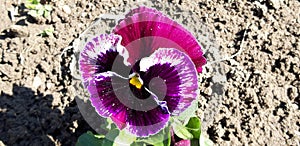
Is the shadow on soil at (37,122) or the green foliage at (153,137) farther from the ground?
the green foliage at (153,137)

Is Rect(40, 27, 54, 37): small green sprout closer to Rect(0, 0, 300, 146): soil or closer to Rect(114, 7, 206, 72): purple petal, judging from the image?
Rect(0, 0, 300, 146): soil

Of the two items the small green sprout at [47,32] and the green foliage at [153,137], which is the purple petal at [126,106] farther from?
the small green sprout at [47,32]

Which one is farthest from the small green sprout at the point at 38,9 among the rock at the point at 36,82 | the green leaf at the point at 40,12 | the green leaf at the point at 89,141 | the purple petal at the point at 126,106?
the purple petal at the point at 126,106

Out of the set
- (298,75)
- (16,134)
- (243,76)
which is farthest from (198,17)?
(16,134)

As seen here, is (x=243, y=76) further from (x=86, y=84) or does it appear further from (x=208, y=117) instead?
(x=86, y=84)

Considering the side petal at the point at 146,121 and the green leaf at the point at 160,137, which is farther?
the green leaf at the point at 160,137

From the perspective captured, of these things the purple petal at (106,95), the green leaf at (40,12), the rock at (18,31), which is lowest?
the purple petal at (106,95)
